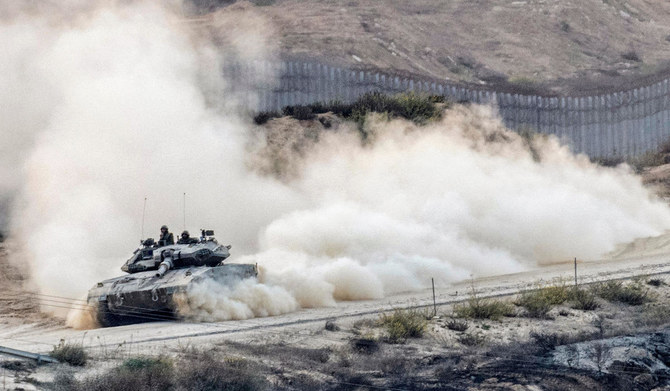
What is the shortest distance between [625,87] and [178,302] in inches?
1422

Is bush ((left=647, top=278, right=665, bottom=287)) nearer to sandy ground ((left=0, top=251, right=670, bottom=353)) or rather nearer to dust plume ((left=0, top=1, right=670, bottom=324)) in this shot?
sandy ground ((left=0, top=251, right=670, bottom=353))

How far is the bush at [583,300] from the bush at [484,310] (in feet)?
Result: 6.70

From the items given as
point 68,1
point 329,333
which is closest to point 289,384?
point 329,333

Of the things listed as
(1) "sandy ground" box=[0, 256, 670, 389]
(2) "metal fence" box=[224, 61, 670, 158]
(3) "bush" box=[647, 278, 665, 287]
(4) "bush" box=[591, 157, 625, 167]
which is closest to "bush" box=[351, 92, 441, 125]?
(2) "metal fence" box=[224, 61, 670, 158]

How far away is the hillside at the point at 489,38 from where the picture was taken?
69375 mm

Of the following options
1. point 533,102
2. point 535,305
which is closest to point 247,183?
point 533,102

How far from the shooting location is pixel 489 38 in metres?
78.8

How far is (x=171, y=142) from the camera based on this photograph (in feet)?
161

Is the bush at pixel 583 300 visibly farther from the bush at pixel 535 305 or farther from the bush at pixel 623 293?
the bush at pixel 535 305

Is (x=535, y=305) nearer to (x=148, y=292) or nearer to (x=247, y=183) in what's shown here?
(x=148, y=292)

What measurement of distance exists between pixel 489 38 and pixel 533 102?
20087 millimetres

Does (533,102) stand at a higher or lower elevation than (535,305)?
higher

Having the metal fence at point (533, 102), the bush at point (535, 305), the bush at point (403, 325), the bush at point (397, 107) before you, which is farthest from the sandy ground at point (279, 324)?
the metal fence at point (533, 102)

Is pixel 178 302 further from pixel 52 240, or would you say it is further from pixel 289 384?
pixel 52 240
